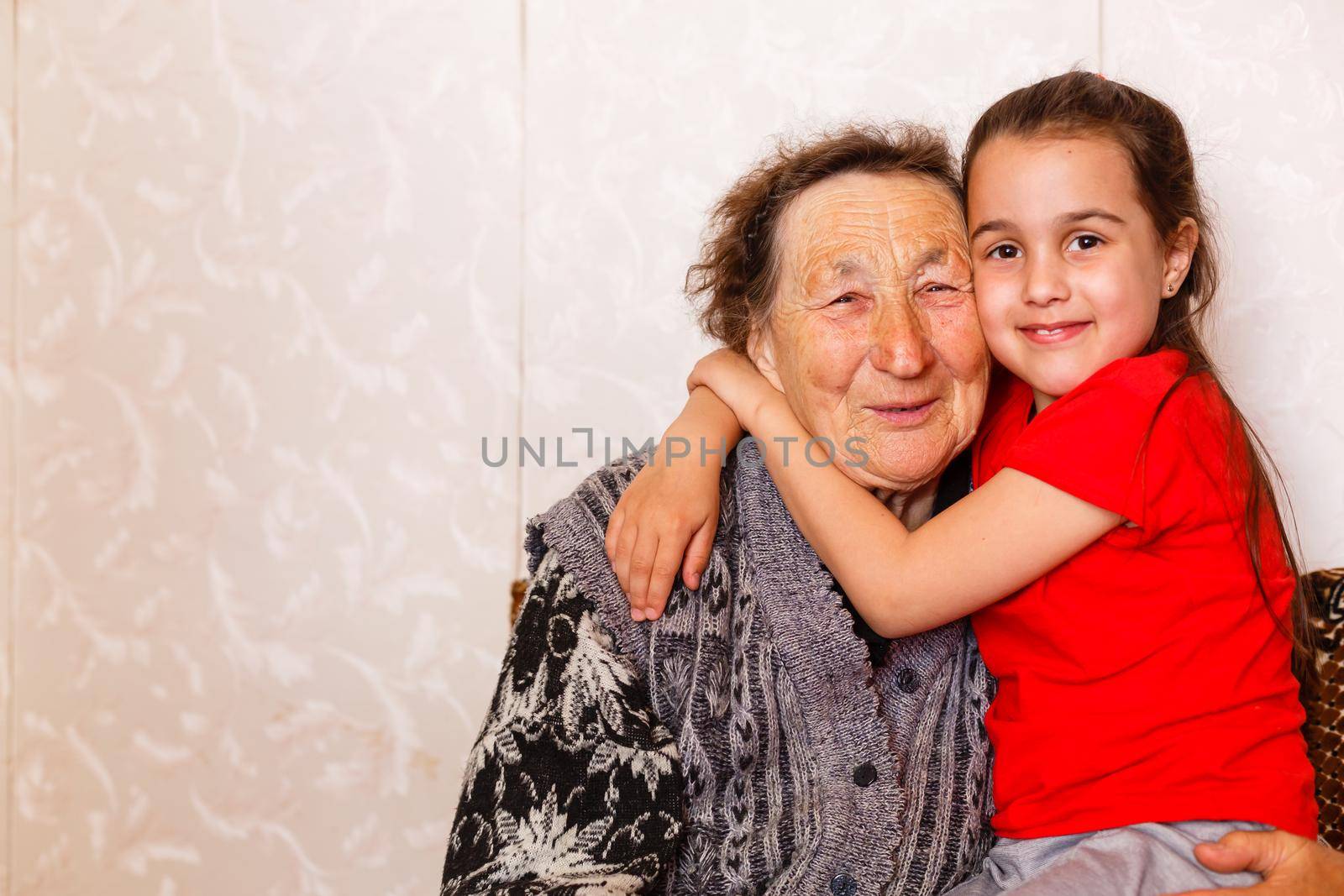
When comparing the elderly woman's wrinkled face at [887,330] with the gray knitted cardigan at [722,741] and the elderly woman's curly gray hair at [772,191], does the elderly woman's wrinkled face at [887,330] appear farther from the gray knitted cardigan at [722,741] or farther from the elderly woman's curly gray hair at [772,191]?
the gray knitted cardigan at [722,741]

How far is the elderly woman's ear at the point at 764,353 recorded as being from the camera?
5.71ft

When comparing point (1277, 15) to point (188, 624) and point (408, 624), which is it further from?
point (188, 624)

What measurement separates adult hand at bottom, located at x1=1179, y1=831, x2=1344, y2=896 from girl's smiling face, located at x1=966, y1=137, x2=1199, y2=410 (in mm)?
631

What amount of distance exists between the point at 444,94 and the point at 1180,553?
1864mm

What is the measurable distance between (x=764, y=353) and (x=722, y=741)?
0.64m

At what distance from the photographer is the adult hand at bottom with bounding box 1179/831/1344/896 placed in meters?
1.31

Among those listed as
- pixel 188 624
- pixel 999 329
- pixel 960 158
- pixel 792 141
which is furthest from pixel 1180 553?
pixel 188 624

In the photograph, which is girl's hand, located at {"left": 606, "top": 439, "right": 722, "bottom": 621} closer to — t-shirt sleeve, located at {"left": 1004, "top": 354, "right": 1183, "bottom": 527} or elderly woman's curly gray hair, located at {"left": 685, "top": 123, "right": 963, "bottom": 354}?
elderly woman's curly gray hair, located at {"left": 685, "top": 123, "right": 963, "bottom": 354}

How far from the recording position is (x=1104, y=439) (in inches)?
53.4

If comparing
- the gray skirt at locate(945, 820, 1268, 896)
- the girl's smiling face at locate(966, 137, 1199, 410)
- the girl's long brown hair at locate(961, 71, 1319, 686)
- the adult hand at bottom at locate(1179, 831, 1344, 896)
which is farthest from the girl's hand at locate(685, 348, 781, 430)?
the adult hand at bottom at locate(1179, 831, 1344, 896)

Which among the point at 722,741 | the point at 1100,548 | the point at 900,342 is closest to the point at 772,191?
the point at 900,342

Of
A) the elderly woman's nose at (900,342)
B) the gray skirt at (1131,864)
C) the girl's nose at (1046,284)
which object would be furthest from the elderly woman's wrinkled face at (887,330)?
the gray skirt at (1131,864)

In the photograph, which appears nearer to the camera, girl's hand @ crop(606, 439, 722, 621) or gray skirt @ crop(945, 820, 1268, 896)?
Result: gray skirt @ crop(945, 820, 1268, 896)

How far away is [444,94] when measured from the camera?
246 centimetres
